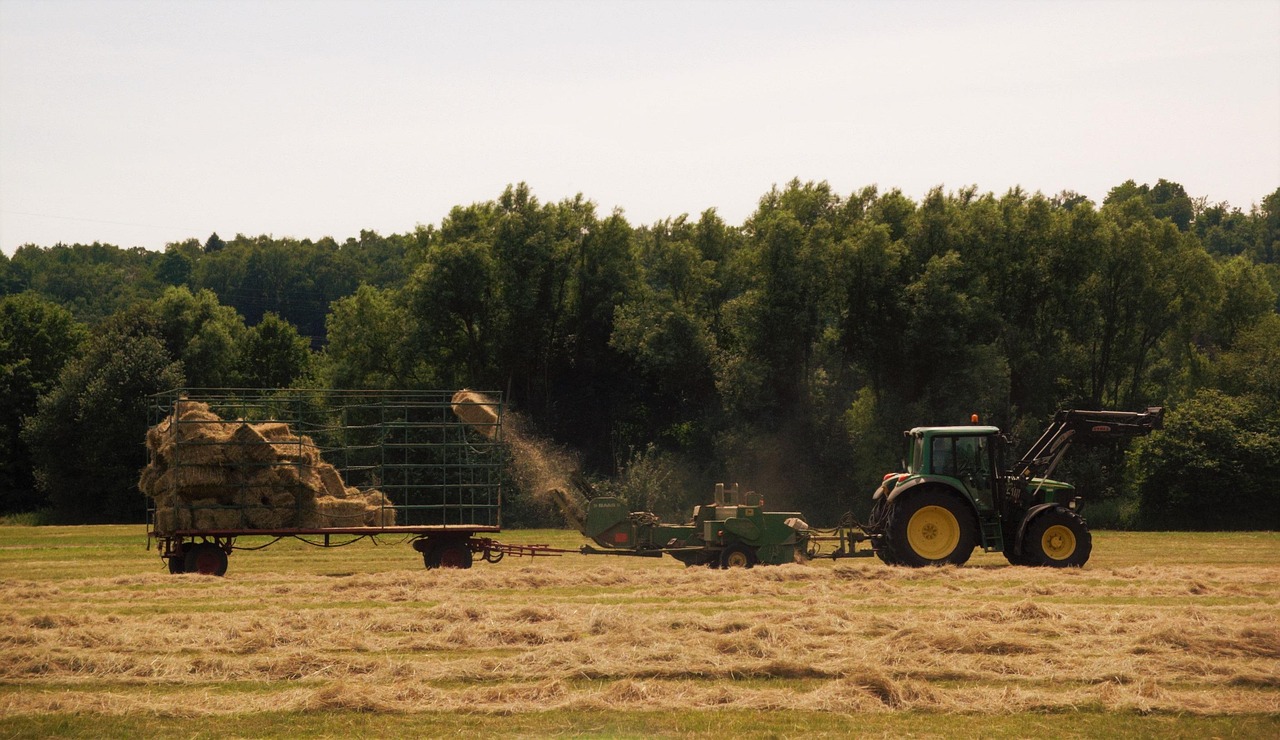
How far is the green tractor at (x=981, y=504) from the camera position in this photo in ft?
69.5

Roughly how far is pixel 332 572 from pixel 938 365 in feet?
82.7

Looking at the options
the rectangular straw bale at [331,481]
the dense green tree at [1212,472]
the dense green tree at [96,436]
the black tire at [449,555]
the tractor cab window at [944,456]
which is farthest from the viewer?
the dense green tree at [96,436]

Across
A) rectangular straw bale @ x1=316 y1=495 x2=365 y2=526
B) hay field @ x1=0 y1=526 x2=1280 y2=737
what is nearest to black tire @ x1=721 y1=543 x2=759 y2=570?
hay field @ x1=0 y1=526 x2=1280 y2=737

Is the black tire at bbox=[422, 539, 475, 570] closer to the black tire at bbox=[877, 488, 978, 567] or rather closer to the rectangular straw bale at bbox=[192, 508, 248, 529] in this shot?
the rectangular straw bale at bbox=[192, 508, 248, 529]

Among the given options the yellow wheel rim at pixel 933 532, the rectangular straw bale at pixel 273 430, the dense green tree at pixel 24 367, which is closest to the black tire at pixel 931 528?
the yellow wheel rim at pixel 933 532

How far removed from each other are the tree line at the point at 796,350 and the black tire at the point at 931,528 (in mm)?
20633

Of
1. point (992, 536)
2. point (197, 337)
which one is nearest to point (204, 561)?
point (992, 536)

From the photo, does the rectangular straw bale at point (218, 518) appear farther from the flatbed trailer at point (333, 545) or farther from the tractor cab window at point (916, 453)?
the tractor cab window at point (916, 453)

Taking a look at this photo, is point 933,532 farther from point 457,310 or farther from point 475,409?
point 457,310

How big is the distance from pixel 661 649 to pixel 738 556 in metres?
8.80

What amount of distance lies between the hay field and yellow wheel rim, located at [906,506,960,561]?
1.43 meters

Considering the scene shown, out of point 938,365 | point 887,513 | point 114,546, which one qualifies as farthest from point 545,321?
point 887,513

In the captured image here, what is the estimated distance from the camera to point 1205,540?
3197cm

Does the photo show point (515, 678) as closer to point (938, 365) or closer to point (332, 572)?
point (332, 572)
